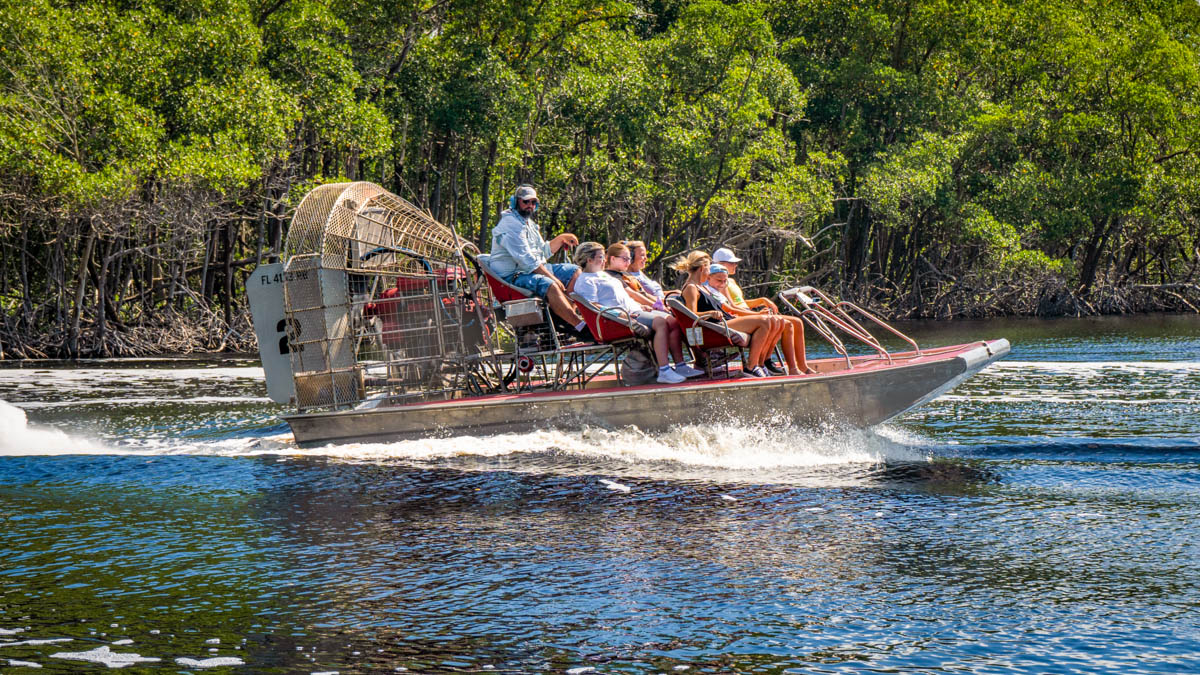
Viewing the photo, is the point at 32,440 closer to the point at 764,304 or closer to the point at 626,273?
the point at 626,273

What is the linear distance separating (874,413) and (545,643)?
6.74 meters

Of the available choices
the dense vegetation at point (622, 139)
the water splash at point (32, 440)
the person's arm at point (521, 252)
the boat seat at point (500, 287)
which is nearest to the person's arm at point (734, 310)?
the person's arm at point (521, 252)

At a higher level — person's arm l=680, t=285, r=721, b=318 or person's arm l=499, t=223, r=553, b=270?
person's arm l=499, t=223, r=553, b=270

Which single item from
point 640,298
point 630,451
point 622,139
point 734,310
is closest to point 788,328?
point 734,310

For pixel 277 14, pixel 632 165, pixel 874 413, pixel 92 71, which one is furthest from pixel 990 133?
pixel 874 413

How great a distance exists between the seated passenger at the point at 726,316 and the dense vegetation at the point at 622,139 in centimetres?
1237

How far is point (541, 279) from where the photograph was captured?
13.1 metres

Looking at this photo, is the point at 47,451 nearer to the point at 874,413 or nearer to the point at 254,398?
the point at 254,398

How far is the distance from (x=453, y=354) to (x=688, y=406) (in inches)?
113

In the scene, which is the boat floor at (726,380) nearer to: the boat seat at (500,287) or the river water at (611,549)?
the river water at (611,549)

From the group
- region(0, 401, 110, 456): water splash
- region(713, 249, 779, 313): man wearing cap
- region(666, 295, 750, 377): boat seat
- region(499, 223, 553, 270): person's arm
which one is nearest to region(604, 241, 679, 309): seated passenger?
region(666, 295, 750, 377): boat seat

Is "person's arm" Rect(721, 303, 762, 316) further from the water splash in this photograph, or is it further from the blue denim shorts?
the water splash

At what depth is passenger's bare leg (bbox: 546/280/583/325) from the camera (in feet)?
42.3

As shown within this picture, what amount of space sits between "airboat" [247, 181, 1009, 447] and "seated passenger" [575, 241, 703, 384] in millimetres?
148
